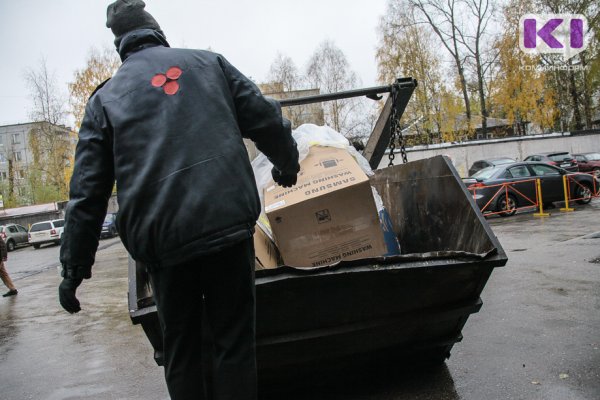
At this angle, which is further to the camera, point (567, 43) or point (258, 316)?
point (567, 43)

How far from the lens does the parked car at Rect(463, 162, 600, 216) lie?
13383mm

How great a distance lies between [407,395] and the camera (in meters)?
2.80

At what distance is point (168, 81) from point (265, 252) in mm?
1740

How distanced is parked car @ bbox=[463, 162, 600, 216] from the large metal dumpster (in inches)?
437

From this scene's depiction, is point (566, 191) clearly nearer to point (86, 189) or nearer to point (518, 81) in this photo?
point (86, 189)

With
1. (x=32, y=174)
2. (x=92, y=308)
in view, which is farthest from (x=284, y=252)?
(x=32, y=174)

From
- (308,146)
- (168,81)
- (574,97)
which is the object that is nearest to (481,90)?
(574,97)

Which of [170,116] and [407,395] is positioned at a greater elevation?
[170,116]

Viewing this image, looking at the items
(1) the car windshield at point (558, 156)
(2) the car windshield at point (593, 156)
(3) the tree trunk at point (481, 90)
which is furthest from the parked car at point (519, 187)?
(3) the tree trunk at point (481, 90)

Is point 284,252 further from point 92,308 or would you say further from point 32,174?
point 32,174

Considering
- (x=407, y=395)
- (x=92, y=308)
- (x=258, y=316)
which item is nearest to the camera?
(x=258, y=316)

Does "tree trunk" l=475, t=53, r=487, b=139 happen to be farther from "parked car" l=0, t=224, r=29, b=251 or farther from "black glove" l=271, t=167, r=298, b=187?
"black glove" l=271, t=167, r=298, b=187

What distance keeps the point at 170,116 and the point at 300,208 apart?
1462 millimetres

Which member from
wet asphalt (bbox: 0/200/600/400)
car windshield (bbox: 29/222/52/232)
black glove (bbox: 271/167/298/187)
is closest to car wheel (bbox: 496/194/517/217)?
wet asphalt (bbox: 0/200/600/400)
